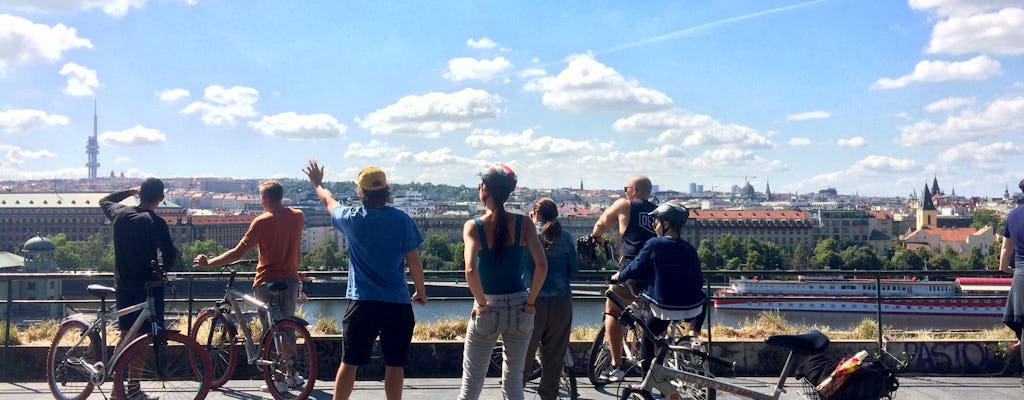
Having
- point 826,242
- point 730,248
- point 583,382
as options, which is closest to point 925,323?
point 583,382

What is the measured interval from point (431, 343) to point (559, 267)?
204 cm

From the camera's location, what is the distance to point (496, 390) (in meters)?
6.27

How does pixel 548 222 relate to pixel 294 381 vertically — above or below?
above

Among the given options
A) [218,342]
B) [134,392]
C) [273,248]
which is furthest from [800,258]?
[134,392]

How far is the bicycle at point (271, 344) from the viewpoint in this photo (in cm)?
577

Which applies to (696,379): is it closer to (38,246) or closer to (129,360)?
(129,360)

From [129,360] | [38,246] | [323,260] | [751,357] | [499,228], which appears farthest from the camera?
[323,260]

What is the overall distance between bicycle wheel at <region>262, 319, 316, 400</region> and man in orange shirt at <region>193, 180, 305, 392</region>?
0.09m

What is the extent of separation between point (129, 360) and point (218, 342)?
98 centimetres

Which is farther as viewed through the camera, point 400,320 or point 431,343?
point 431,343

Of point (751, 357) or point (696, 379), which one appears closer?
point (696, 379)

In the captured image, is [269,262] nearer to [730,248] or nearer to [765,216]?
[730,248]

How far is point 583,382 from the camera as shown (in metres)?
6.62

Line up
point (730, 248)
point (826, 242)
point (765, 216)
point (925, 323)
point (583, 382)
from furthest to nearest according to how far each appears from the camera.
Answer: point (765, 216)
point (826, 242)
point (730, 248)
point (925, 323)
point (583, 382)
